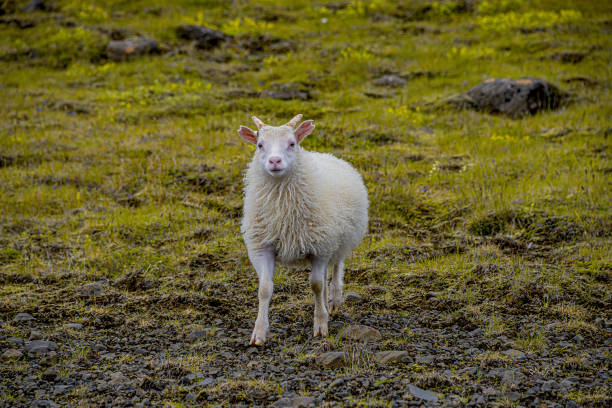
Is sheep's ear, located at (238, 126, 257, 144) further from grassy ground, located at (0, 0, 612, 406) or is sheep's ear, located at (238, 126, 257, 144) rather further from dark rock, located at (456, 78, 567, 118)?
dark rock, located at (456, 78, 567, 118)

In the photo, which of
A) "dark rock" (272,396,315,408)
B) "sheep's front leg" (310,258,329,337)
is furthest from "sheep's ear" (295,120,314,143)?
"dark rock" (272,396,315,408)

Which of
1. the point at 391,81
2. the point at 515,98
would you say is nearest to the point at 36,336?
the point at 515,98

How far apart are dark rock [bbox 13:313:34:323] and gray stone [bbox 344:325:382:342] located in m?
3.57

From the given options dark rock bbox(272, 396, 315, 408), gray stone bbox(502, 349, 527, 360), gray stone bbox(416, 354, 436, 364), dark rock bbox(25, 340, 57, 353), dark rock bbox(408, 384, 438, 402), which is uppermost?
dark rock bbox(408, 384, 438, 402)

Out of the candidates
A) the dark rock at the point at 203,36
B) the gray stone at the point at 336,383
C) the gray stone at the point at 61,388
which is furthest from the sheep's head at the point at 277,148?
the dark rock at the point at 203,36

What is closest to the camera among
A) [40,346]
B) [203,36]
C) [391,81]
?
[40,346]

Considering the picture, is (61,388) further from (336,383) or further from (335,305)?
(335,305)

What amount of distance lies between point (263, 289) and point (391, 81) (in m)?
12.3

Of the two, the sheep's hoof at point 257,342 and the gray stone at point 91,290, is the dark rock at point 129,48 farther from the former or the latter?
the sheep's hoof at point 257,342

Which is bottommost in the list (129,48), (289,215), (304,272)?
(304,272)

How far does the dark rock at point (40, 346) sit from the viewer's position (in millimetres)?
5448

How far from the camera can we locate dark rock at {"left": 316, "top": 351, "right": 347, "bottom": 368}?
504 centimetres

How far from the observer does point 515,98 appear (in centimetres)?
1393

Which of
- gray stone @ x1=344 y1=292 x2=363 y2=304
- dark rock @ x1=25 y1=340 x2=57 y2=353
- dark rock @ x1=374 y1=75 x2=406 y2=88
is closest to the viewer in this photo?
dark rock @ x1=25 y1=340 x2=57 y2=353
